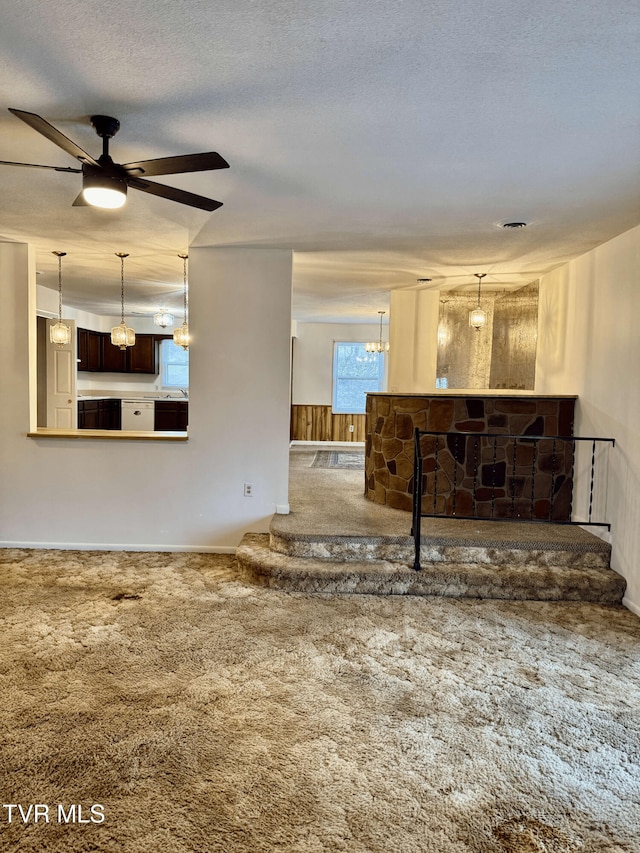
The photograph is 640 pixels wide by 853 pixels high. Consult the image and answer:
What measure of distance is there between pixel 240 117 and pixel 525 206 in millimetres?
1842

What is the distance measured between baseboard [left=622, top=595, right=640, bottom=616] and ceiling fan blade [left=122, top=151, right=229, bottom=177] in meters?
3.52

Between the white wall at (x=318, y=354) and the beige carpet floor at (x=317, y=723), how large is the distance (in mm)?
6278

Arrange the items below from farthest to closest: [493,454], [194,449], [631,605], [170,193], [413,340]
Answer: [413,340] → [493,454] → [194,449] → [631,605] → [170,193]

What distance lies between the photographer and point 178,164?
2.08 m

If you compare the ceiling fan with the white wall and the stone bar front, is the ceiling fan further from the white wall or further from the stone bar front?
the white wall

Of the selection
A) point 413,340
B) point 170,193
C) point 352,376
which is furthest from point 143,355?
point 170,193

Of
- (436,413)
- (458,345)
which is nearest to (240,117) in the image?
(436,413)

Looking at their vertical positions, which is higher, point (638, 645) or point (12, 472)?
point (12, 472)

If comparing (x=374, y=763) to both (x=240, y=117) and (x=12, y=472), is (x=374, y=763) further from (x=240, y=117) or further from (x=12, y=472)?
(x=12, y=472)

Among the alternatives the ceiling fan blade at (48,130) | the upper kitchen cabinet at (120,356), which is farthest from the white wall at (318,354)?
the ceiling fan blade at (48,130)

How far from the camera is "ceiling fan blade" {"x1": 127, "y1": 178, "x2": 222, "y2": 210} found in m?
2.30

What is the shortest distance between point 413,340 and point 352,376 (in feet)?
11.0

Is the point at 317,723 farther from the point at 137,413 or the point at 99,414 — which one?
the point at 137,413

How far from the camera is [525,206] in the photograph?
312 cm
